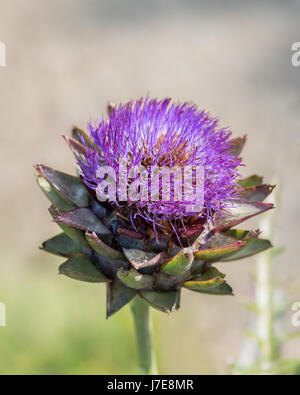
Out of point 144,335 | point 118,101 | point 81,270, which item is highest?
point 118,101

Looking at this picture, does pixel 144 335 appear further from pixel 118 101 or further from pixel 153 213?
pixel 118 101

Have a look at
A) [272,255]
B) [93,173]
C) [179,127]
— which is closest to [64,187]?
[93,173]

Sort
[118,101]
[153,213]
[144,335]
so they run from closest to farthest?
[153,213] < [144,335] < [118,101]

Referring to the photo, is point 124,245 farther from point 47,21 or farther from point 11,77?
point 47,21

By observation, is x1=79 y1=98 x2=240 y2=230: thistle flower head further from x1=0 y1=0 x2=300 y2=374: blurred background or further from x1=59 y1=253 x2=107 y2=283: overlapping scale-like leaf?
x1=0 y1=0 x2=300 y2=374: blurred background

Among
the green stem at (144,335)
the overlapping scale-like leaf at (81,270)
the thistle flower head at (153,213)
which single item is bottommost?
the green stem at (144,335)

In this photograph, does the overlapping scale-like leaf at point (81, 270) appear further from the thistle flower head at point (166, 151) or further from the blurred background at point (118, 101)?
the blurred background at point (118, 101)

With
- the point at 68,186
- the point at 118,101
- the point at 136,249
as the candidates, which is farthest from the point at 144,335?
the point at 118,101

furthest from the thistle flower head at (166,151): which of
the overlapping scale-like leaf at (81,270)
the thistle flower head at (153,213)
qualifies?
the overlapping scale-like leaf at (81,270)
